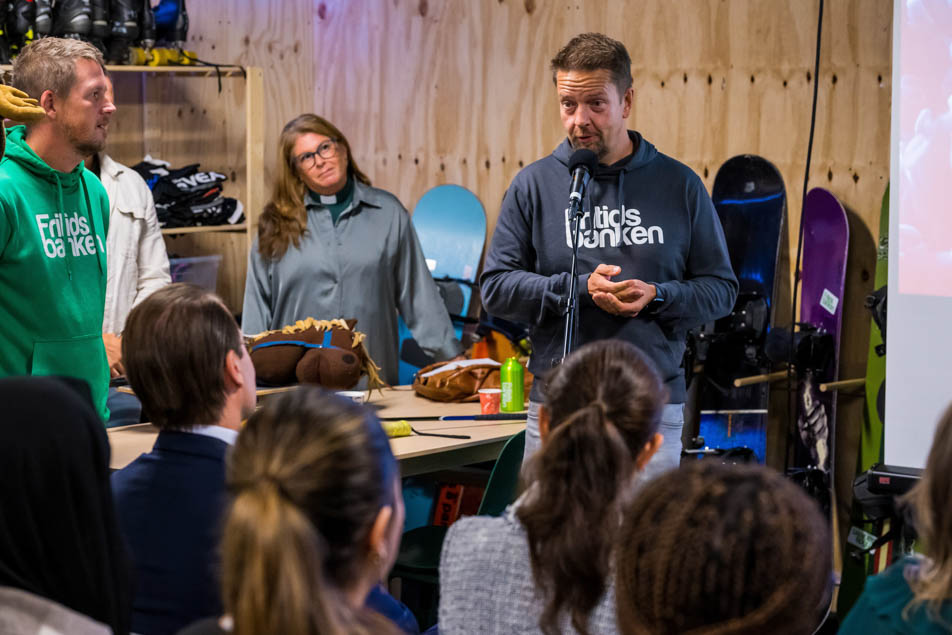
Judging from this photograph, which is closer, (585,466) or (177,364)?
(585,466)

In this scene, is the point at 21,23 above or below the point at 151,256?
above

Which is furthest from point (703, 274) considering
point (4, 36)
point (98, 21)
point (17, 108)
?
point (4, 36)

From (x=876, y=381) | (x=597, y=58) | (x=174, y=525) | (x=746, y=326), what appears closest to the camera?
(x=174, y=525)

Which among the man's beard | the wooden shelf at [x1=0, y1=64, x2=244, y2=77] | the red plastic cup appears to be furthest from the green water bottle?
the wooden shelf at [x1=0, y1=64, x2=244, y2=77]

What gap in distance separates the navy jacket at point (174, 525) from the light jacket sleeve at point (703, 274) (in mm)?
1176

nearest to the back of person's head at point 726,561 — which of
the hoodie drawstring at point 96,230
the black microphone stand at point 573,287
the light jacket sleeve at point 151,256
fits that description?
A: the black microphone stand at point 573,287

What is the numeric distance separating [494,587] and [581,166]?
1.22 m

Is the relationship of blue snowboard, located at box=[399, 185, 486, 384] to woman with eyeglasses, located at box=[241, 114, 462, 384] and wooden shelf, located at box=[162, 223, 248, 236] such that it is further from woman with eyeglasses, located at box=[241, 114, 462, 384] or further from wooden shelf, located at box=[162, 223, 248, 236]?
wooden shelf, located at box=[162, 223, 248, 236]

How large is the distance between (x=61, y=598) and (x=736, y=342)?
286cm

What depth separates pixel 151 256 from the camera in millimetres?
4078

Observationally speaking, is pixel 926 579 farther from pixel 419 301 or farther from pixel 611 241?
pixel 419 301

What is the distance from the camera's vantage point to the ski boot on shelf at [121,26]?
4.40 meters

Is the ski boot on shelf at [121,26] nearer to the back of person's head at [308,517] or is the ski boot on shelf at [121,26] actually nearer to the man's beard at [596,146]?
the man's beard at [596,146]

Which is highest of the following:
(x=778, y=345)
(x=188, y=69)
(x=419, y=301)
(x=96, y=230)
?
(x=188, y=69)
